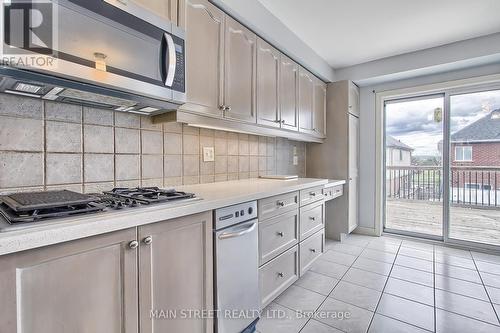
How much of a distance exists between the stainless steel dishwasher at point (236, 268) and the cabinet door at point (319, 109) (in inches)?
76.6

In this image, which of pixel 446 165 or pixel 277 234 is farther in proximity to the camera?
pixel 446 165

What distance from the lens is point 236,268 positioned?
1.43 m

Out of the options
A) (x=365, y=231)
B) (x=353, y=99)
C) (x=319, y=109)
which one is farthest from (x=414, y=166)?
(x=319, y=109)

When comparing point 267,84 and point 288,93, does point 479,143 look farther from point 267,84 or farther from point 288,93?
point 267,84

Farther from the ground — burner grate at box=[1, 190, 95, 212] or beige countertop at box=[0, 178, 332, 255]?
burner grate at box=[1, 190, 95, 212]

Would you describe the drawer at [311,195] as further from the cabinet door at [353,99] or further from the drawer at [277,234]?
the cabinet door at [353,99]

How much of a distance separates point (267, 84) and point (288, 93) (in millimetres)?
402

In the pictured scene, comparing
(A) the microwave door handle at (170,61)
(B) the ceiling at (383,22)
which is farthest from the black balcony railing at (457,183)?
(A) the microwave door handle at (170,61)

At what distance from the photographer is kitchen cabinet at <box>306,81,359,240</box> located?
3.29 m

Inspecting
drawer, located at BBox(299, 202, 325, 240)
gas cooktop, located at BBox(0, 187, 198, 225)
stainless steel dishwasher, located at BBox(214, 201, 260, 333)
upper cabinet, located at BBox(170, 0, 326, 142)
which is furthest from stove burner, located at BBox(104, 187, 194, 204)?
drawer, located at BBox(299, 202, 325, 240)

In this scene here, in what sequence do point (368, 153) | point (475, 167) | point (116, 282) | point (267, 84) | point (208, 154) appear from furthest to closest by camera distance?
1. point (368, 153)
2. point (475, 167)
3. point (267, 84)
4. point (208, 154)
5. point (116, 282)

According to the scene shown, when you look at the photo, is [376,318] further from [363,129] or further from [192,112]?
[363,129]

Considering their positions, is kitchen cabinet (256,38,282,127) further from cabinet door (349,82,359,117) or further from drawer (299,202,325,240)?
cabinet door (349,82,359,117)

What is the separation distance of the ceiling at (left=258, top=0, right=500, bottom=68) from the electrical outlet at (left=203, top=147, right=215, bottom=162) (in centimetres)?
130
